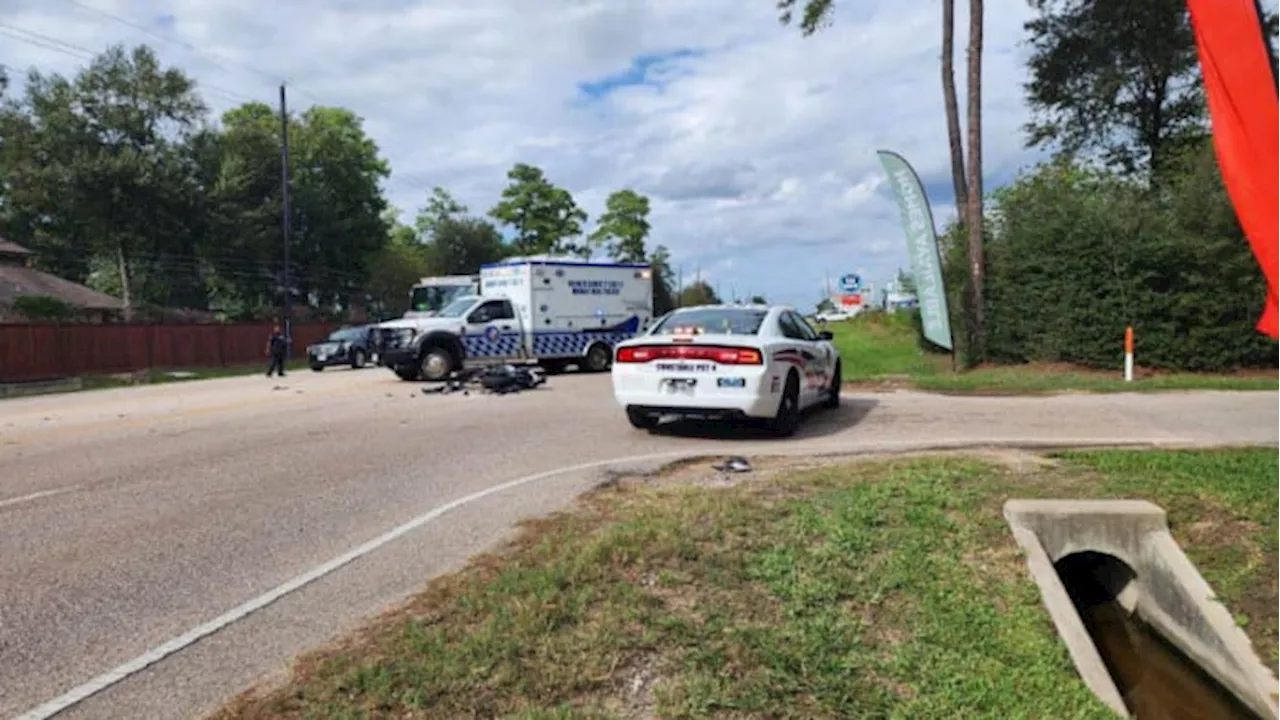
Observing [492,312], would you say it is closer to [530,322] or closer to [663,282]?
[530,322]

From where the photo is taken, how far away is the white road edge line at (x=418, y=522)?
13.0 ft

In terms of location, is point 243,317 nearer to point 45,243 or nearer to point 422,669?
point 45,243

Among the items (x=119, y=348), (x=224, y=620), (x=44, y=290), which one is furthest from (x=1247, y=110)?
(x=44, y=290)

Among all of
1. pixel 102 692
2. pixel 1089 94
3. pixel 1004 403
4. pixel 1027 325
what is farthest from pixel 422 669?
pixel 1089 94

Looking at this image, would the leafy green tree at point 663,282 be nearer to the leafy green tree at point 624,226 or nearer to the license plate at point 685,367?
the leafy green tree at point 624,226

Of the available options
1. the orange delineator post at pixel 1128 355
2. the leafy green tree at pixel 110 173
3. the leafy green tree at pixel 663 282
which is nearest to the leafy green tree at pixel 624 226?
the leafy green tree at pixel 663 282

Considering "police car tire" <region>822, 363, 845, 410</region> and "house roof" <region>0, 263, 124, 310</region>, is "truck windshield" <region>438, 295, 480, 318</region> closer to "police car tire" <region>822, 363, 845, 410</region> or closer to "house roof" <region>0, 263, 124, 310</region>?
"police car tire" <region>822, 363, 845, 410</region>

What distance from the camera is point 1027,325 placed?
21.2 meters

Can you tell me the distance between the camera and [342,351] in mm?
33188

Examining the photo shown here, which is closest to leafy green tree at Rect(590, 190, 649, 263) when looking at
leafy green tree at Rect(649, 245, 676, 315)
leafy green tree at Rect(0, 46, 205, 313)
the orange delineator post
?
leafy green tree at Rect(649, 245, 676, 315)

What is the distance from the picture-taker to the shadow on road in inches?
441

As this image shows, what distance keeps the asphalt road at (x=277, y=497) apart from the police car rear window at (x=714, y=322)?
1285 millimetres

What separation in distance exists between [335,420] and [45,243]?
1914 inches

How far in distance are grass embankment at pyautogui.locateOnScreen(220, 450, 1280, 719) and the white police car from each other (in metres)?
3.24
